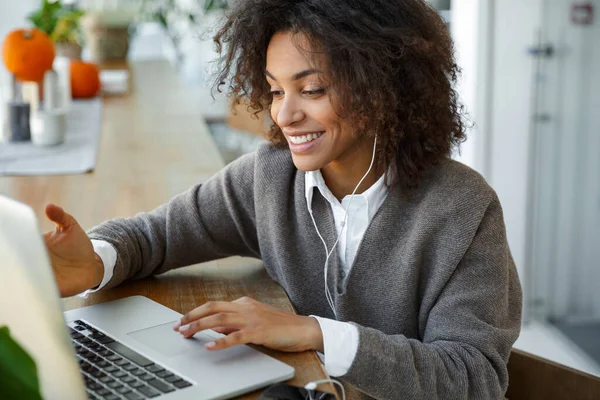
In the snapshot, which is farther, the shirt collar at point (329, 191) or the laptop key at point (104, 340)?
the shirt collar at point (329, 191)

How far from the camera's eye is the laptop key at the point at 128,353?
92 centimetres

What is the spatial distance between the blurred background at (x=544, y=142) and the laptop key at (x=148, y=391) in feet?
6.09

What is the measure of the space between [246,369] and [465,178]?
453 mm

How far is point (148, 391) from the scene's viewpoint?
2.77 feet

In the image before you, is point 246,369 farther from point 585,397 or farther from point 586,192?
point 586,192

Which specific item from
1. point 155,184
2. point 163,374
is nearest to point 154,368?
point 163,374

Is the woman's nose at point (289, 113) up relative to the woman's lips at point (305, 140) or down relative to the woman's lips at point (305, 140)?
up

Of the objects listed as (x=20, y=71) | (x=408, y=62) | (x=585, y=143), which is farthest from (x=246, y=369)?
(x=585, y=143)

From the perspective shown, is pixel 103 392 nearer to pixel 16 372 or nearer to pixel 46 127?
pixel 16 372

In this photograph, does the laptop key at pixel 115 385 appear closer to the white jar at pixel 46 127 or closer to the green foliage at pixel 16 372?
the green foliage at pixel 16 372

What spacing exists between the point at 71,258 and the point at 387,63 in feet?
1.74

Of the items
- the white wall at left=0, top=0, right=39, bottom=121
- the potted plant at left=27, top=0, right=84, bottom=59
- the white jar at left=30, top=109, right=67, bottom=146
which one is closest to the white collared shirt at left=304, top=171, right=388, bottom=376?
the white jar at left=30, top=109, right=67, bottom=146

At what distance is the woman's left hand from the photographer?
97 centimetres

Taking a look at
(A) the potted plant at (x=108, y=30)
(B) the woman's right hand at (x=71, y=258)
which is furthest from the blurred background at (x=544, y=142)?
(B) the woman's right hand at (x=71, y=258)
